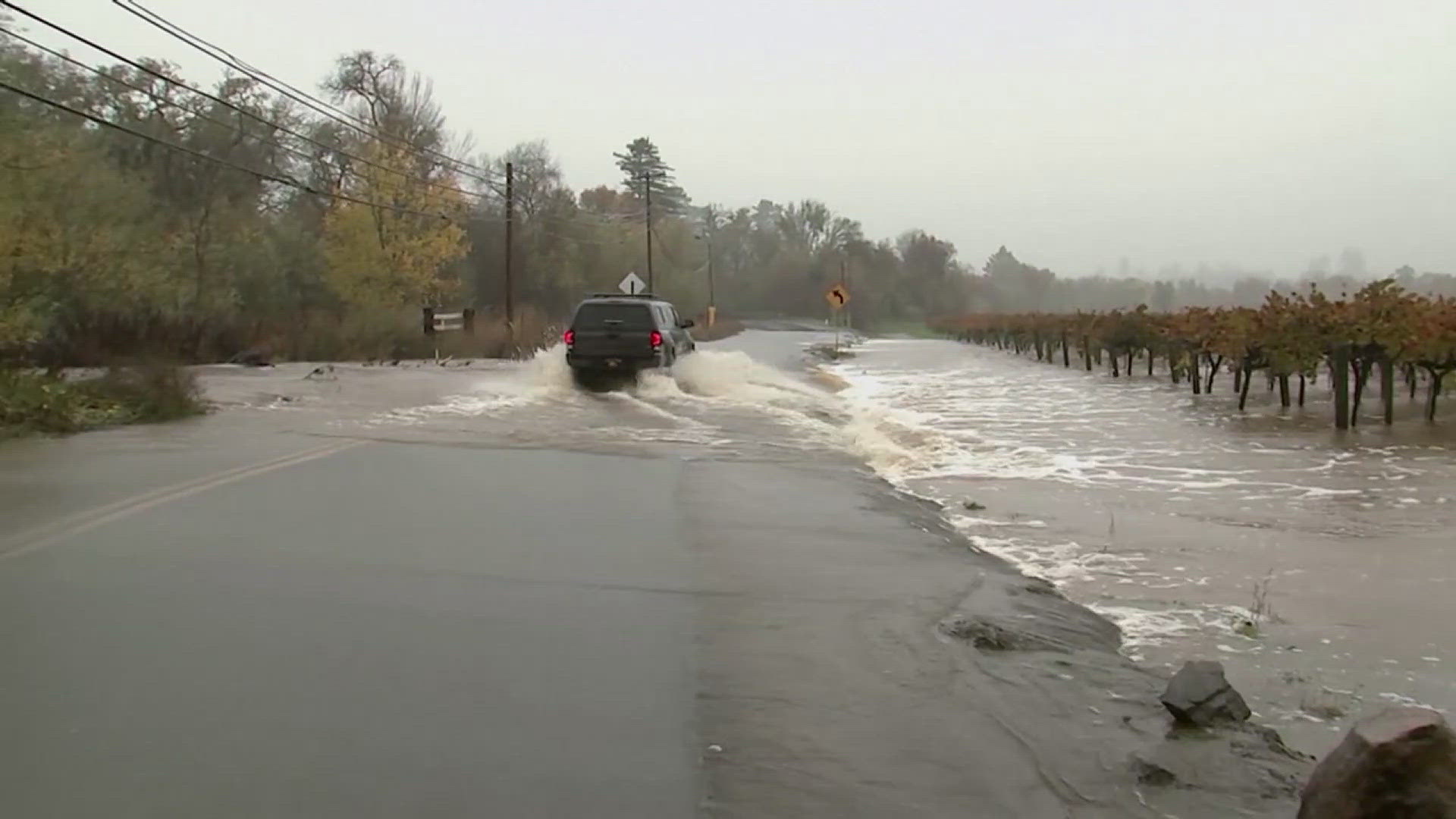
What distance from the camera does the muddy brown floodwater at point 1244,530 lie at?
7.04m

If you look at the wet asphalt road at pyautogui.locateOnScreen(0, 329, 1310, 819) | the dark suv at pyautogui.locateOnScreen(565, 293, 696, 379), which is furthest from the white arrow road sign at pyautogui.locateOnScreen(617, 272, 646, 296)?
the wet asphalt road at pyautogui.locateOnScreen(0, 329, 1310, 819)

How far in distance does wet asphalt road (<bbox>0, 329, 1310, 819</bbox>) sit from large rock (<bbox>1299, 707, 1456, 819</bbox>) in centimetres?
70

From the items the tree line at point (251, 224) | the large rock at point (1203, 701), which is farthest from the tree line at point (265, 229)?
the large rock at point (1203, 701)

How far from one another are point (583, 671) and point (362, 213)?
5018cm

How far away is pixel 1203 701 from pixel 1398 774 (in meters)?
1.70

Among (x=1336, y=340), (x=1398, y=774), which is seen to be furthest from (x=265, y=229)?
(x=1398, y=774)

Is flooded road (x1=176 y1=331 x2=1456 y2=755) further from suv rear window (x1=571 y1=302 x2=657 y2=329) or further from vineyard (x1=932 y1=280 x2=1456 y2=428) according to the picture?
suv rear window (x1=571 y1=302 x2=657 y2=329)

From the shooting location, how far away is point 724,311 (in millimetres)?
130625

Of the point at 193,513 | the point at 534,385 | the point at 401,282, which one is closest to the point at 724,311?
the point at 401,282

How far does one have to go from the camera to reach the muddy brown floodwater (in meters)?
7.04

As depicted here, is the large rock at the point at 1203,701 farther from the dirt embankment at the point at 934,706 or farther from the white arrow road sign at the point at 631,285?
the white arrow road sign at the point at 631,285

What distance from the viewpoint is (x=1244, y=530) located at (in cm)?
1148

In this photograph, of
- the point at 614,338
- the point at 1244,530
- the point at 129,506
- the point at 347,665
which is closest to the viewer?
the point at 347,665

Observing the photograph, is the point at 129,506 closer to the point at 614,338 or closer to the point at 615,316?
the point at 614,338
